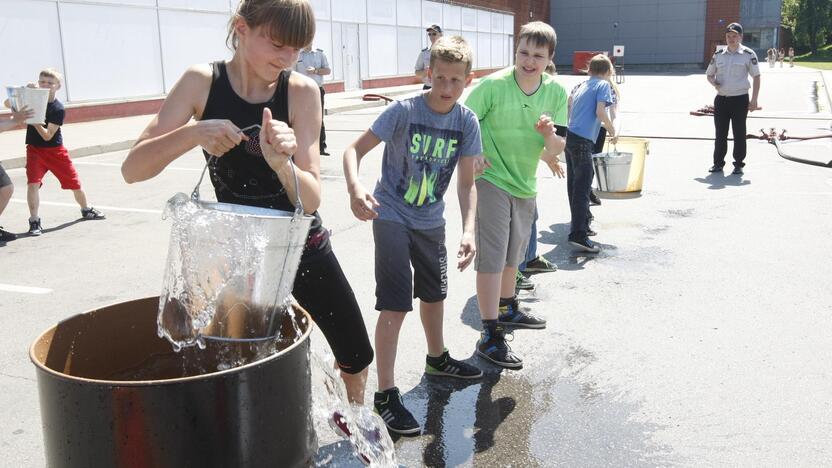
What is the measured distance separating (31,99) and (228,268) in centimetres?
588

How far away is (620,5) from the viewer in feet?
183

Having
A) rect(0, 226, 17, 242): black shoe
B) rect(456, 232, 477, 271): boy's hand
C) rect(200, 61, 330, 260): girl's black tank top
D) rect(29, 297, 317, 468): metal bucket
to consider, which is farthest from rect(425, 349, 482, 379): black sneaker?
rect(0, 226, 17, 242): black shoe

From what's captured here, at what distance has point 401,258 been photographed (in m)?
3.38

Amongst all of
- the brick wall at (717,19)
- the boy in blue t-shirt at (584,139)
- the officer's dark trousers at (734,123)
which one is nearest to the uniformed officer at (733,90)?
the officer's dark trousers at (734,123)

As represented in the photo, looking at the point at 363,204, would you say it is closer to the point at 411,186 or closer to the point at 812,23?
the point at 411,186

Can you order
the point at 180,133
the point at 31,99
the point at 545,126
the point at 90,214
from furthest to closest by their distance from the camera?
the point at 90,214 < the point at 31,99 < the point at 545,126 < the point at 180,133

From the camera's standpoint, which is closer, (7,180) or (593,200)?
(7,180)

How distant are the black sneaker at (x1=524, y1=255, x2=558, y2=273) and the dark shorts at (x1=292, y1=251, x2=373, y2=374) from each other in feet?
10.5

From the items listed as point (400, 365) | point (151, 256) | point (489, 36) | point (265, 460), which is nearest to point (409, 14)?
point (489, 36)

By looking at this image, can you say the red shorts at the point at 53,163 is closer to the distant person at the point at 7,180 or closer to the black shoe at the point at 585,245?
the distant person at the point at 7,180

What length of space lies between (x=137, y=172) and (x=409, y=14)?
31485mm

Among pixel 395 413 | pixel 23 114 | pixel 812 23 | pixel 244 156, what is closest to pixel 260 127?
pixel 244 156

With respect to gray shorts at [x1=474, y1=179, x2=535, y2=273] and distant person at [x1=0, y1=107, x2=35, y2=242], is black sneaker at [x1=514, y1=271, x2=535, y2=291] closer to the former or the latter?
gray shorts at [x1=474, y1=179, x2=535, y2=273]

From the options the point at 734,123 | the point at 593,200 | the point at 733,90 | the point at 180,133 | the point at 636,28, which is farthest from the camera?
the point at 636,28
